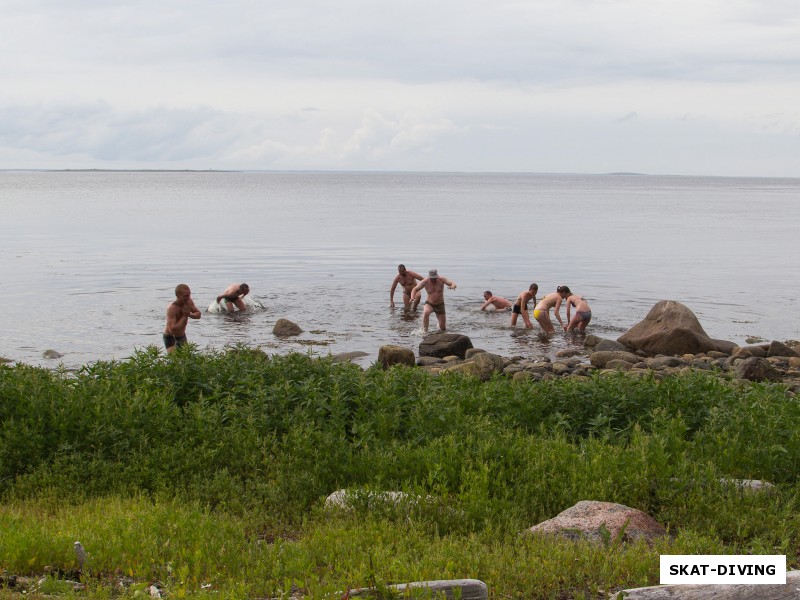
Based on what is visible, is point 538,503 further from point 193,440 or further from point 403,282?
point 403,282

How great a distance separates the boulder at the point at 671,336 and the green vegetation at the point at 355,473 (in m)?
10.4

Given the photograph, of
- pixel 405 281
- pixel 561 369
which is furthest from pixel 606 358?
pixel 405 281

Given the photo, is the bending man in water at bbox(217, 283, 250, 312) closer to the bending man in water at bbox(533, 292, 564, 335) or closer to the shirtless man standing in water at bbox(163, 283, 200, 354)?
the shirtless man standing in water at bbox(163, 283, 200, 354)

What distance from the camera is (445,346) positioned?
21.3m

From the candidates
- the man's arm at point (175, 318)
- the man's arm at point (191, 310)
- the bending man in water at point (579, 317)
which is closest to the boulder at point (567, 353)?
the bending man in water at point (579, 317)

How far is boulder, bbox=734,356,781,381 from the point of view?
1686 cm

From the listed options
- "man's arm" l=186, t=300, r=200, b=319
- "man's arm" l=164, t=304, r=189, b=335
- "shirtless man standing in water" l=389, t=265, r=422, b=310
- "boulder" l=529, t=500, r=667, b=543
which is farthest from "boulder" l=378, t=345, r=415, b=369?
"boulder" l=529, t=500, r=667, b=543

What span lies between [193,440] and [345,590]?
4.03 metres

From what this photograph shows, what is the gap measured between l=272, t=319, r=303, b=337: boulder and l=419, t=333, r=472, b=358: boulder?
4.49m

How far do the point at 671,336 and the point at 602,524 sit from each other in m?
15.5

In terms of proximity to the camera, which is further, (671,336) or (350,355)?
(671,336)

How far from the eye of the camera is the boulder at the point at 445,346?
21266mm

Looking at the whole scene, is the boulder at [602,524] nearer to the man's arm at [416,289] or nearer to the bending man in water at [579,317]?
the man's arm at [416,289]

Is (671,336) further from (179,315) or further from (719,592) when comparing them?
(719,592)
